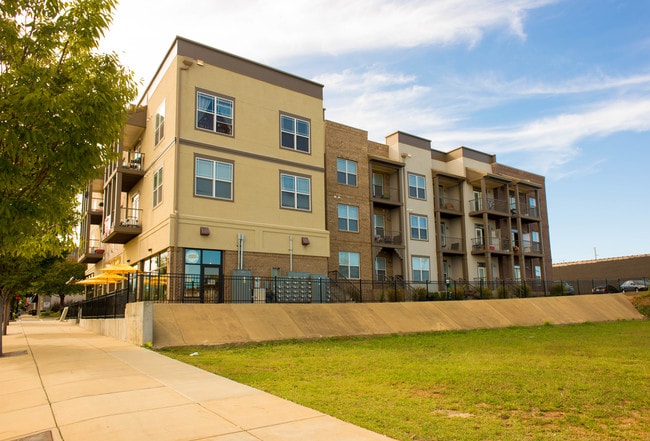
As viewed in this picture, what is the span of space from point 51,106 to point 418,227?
1142 inches

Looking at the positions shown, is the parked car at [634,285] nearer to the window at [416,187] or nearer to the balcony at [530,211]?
the balcony at [530,211]

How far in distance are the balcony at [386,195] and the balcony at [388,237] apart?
6.25ft

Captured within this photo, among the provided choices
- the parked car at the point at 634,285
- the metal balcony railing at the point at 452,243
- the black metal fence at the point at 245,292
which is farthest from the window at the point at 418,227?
the parked car at the point at 634,285

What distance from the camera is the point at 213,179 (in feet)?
78.5

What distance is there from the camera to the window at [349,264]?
30.0 meters

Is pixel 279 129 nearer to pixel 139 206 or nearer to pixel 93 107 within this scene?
pixel 139 206

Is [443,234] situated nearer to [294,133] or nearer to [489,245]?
[489,245]

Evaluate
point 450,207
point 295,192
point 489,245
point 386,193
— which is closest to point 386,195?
point 386,193

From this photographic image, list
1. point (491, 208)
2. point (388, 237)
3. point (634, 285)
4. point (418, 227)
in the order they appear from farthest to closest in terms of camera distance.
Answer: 1. point (634, 285)
2. point (491, 208)
3. point (418, 227)
4. point (388, 237)

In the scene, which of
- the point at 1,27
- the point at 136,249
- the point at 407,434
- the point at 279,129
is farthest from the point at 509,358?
the point at 136,249

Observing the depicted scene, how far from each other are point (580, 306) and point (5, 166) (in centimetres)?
2740

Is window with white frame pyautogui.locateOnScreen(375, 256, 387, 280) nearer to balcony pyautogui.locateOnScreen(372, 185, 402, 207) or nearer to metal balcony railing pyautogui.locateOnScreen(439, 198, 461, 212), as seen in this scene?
balcony pyautogui.locateOnScreen(372, 185, 402, 207)

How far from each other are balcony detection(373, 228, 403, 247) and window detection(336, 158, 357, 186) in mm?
4252

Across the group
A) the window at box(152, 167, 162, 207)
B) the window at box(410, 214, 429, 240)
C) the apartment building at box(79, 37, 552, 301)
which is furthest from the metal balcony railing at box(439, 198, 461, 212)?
the window at box(152, 167, 162, 207)
